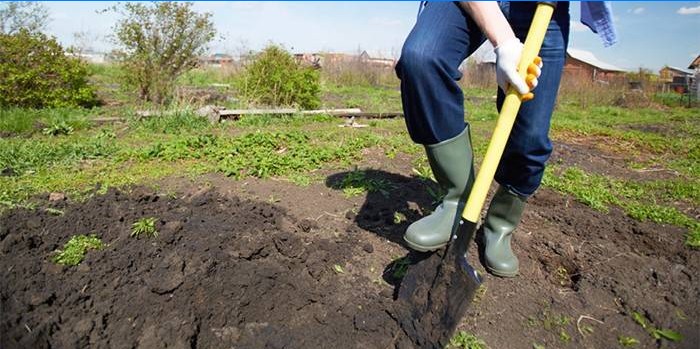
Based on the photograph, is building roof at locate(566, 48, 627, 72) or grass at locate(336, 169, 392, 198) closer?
grass at locate(336, 169, 392, 198)

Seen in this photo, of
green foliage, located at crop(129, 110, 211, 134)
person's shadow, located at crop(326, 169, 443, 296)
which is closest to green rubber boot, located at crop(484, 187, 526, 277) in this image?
person's shadow, located at crop(326, 169, 443, 296)

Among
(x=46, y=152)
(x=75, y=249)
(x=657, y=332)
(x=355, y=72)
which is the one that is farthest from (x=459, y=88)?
(x=355, y=72)

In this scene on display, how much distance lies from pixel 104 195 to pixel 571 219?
9.97 ft

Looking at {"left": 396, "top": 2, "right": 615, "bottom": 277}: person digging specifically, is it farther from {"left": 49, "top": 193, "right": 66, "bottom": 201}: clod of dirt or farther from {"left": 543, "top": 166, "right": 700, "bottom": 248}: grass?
{"left": 49, "top": 193, "right": 66, "bottom": 201}: clod of dirt

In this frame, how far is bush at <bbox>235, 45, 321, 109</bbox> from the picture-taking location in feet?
29.0

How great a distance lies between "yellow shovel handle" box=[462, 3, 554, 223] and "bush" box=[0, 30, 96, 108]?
8.71m

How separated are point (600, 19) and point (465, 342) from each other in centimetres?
144

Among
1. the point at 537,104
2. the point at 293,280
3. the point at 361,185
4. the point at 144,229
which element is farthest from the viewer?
the point at 361,185

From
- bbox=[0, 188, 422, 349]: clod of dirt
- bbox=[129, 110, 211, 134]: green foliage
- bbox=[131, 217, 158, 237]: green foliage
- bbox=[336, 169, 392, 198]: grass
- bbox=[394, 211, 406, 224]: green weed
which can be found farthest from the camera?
bbox=[129, 110, 211, 134]: green foliage

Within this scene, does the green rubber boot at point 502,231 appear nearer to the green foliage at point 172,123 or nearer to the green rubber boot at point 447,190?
the green rubber boot at point 447,190

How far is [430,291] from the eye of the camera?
1814 mm

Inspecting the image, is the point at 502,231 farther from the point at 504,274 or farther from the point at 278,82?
the point at 278,82

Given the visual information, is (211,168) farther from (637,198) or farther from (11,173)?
(637,198)

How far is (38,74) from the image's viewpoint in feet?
26.9
